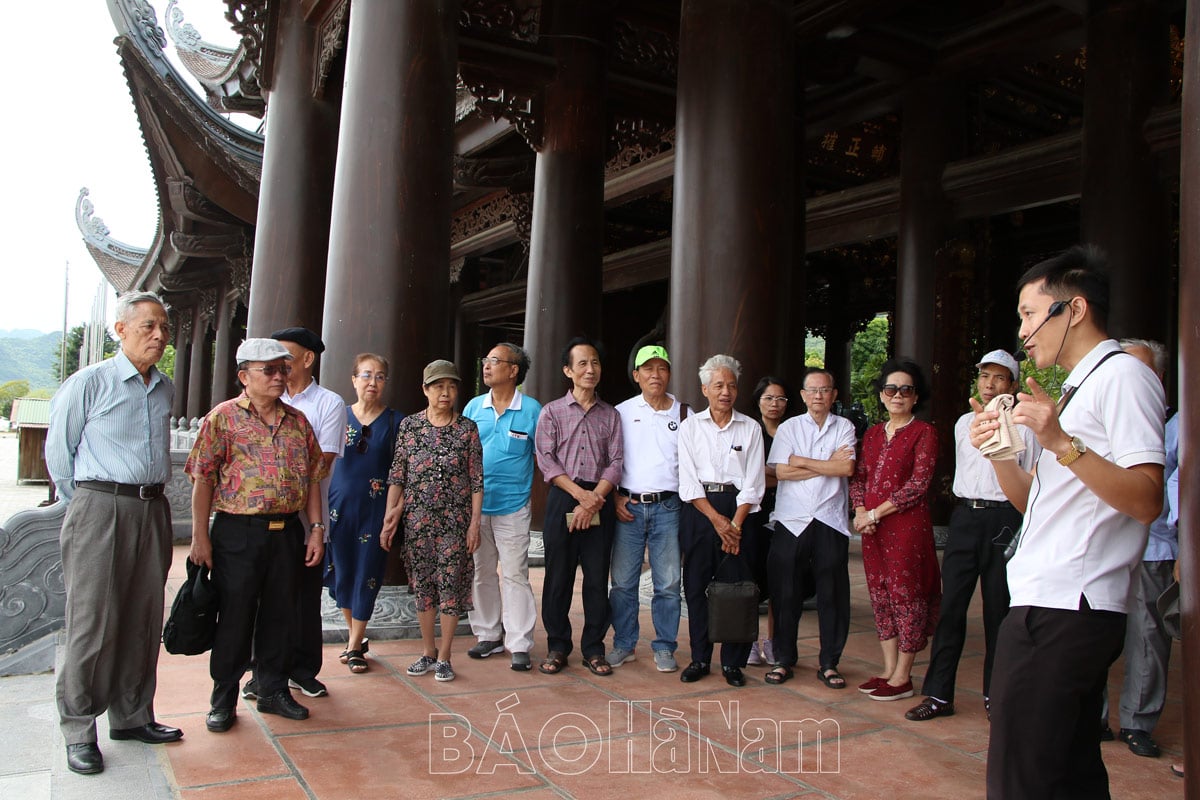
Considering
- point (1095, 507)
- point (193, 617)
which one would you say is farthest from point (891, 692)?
point (193, 617)

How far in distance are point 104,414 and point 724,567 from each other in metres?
2.61

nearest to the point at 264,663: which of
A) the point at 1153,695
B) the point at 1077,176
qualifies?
the point at 1153,695

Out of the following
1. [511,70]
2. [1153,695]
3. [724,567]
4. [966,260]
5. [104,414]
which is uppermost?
[511,70]

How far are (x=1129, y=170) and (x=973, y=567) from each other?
13.5 ft

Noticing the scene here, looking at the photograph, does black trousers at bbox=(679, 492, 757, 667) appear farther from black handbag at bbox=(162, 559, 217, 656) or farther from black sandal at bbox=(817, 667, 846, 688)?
black handbag at bbox=(162, 559, 217, 656)

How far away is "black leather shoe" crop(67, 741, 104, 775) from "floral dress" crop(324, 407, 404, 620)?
143 centimetres

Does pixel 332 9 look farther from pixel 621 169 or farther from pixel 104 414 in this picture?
pixel 104 414

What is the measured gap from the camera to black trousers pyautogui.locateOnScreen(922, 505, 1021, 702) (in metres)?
3.70

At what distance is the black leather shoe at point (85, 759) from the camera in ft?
9.56

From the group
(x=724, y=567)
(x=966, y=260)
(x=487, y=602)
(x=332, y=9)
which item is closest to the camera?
(x=724, y=567)

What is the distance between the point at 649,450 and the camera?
448cm

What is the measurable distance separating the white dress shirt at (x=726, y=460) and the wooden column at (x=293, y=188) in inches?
178

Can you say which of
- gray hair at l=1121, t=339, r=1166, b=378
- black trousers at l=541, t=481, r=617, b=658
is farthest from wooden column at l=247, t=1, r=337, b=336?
gray hair at l=1121, t=339, r=1166, b=378

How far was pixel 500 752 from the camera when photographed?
3182 mm
